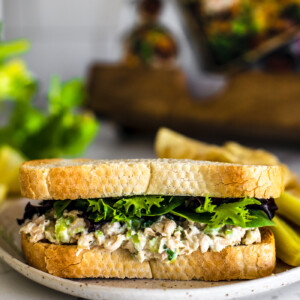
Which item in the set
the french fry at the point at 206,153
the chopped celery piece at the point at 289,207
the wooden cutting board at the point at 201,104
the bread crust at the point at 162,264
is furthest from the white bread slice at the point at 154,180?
the wooden cutting board at the point at 201,104

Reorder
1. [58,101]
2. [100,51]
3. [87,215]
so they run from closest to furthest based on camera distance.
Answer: [87,215] → [58,101] → [100,51]

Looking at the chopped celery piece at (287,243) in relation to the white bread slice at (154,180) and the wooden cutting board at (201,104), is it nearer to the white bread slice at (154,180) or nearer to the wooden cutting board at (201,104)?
the white bread slice at (154,180)

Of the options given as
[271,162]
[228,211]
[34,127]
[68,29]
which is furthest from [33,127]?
[68,29]

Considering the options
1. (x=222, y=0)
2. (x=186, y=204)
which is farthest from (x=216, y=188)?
(x=222, y=0)

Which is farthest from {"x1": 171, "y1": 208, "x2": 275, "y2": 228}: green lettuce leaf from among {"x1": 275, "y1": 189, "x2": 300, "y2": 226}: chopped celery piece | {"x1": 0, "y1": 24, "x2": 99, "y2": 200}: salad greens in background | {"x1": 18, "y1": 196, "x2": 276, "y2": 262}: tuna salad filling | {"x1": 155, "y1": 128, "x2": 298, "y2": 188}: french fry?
{"x1": 0, "y1": 24, "x2": 99, "y2": 200}: salad greens in background

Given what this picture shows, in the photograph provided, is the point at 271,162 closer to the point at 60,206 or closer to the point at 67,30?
the point at 60,206

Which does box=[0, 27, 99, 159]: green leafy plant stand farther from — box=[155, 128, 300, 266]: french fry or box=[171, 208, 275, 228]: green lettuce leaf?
box=[171, 208, 275, 228]: green lettuce leaf

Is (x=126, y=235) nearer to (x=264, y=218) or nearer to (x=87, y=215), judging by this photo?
(x=87, y=215)
